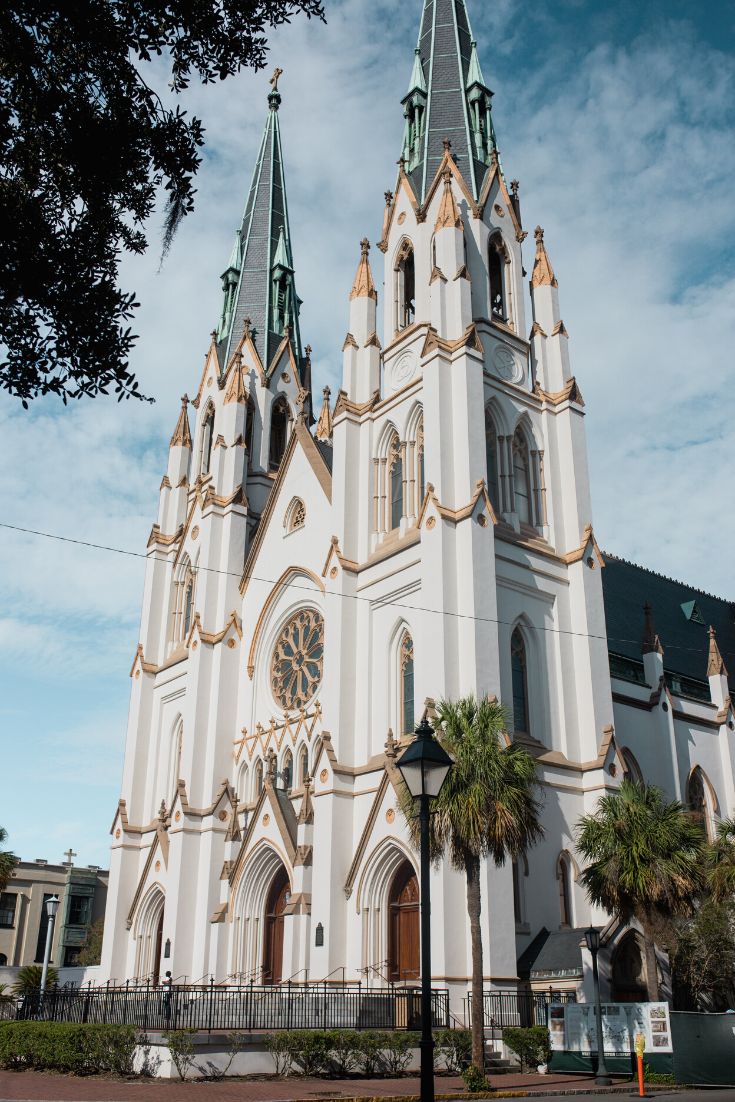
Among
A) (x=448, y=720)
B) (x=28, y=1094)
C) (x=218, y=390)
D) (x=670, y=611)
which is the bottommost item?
(x=28, y=1094)

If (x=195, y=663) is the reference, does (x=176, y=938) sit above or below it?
below

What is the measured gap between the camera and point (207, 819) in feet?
113

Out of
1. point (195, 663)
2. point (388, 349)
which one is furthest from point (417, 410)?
point (195, 663)

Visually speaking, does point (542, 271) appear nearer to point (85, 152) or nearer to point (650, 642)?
point (650, 642)

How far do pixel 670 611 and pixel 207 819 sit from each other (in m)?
22.5

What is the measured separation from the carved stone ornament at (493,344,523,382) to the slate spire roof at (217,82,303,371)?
14.9 m

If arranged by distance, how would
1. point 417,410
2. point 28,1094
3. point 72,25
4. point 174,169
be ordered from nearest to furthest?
point 72,25, point 174,169, point 28,1094, point 417,410

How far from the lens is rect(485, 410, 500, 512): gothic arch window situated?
3122cm

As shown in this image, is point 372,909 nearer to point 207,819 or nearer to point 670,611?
point 207,819

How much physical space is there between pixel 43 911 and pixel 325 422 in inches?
1399

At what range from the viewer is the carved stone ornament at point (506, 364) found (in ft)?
110

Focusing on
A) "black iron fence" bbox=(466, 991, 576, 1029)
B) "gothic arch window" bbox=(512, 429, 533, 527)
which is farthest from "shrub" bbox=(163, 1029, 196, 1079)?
"gothic arch window" bbox=(512, 429, 533, 527)

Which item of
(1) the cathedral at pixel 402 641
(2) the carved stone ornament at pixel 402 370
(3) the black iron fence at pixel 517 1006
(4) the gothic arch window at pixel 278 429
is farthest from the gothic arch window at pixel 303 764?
(4) the gothic arch window at pixel 278 429

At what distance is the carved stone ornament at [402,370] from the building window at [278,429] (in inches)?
434
